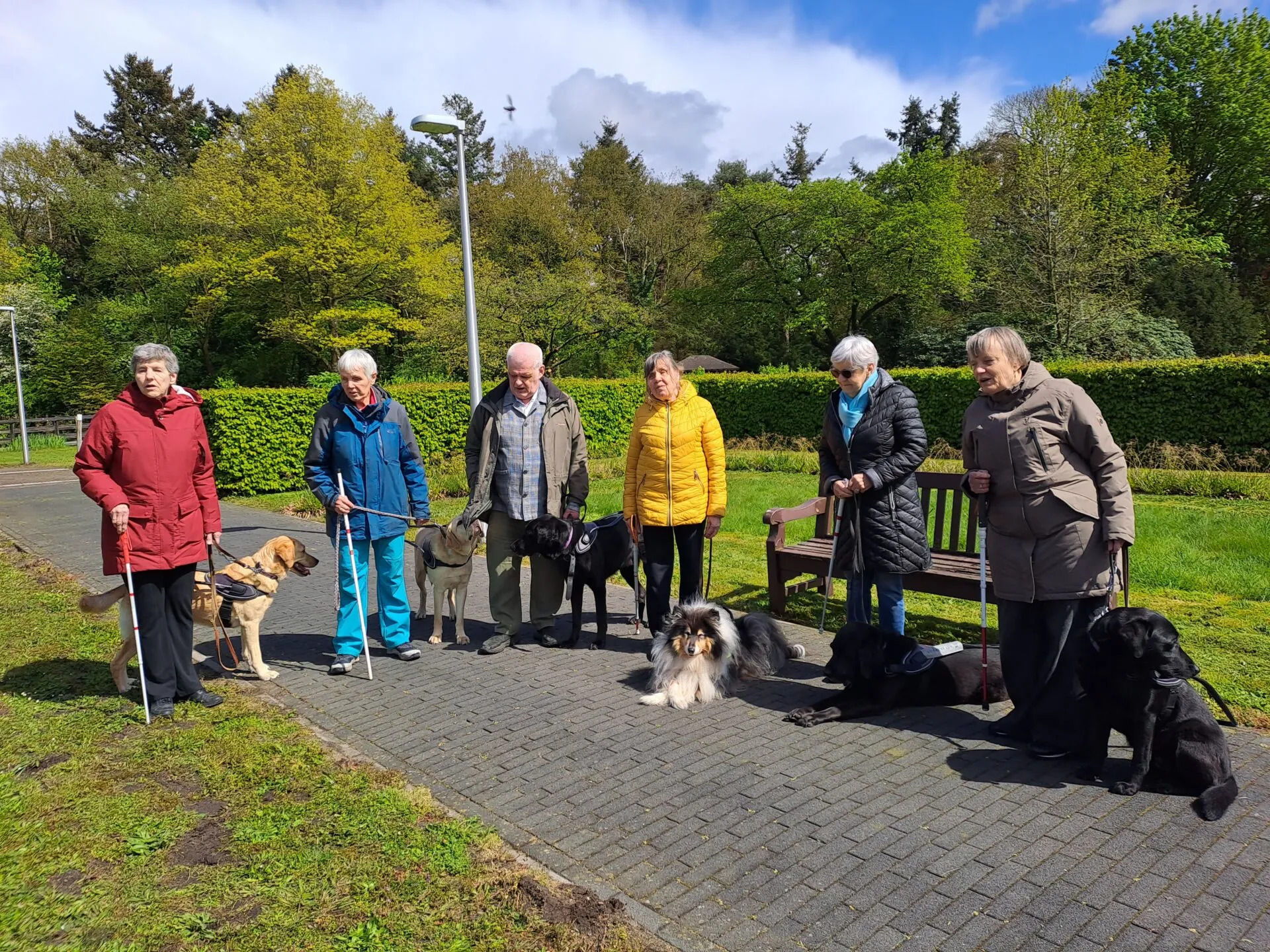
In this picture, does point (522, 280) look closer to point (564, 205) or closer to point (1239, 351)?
point (564, 205)

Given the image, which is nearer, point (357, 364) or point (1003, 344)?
point (1003, 344)

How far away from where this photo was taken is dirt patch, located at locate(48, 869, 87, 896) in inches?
121

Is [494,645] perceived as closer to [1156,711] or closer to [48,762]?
[48,762]

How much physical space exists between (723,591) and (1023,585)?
3722mm

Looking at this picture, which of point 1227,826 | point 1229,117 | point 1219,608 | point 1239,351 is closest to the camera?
point 1227,826

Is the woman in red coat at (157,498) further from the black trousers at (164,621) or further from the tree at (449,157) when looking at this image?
the tree at (449,157)

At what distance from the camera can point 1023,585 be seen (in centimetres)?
404

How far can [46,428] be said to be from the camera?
33.5 meters

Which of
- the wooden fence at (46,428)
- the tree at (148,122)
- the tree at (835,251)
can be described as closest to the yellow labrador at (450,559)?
the tree at (835,251)

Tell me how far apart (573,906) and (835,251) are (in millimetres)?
32617

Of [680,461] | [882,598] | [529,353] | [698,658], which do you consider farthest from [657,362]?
[882,598]

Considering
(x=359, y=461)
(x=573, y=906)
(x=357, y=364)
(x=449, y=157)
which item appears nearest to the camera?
(x=573, y=906)

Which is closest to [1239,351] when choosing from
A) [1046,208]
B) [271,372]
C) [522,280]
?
[1046,208]

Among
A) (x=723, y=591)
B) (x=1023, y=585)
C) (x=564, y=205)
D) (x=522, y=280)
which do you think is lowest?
(x=723, y=591)
